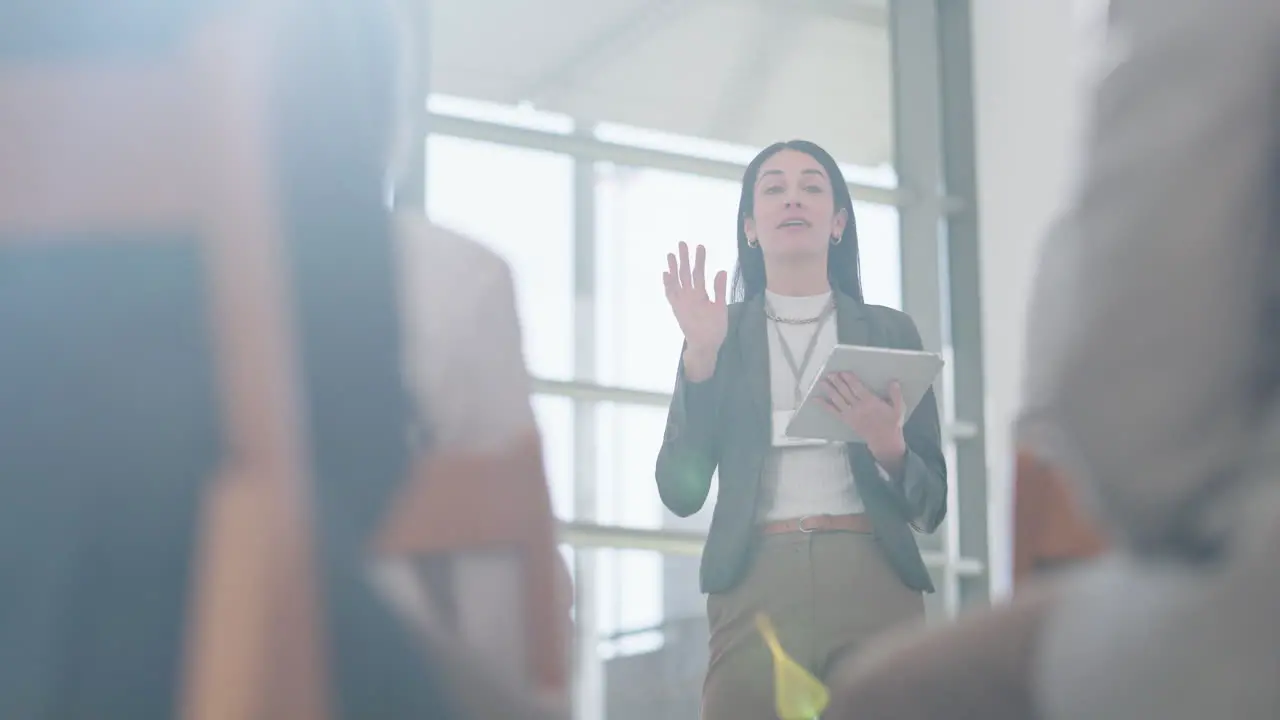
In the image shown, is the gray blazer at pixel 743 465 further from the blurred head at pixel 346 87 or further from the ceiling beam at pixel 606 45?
Answer: the ceiling beam at pixel 606 45

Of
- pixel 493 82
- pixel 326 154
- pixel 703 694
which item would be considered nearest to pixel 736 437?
pixel 703 694

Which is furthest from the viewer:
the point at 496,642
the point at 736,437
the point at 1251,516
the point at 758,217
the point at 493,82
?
the point at 493,82

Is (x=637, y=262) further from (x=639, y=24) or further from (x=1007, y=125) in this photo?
(x=1007, y=125)

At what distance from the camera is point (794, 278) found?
264 centimetres

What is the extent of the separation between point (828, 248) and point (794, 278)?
103 millimetres

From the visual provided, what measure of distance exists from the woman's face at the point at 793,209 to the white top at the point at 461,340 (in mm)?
1697

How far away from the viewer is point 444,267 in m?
Result: 0.93

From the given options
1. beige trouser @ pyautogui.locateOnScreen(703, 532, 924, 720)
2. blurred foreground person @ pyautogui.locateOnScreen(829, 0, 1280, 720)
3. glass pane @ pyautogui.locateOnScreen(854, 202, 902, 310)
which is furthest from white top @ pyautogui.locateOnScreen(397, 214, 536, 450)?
glass pane @ pyautogui.locateOnScreen(854, 202, 902, 310)

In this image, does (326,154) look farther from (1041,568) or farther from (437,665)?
(1041,568)

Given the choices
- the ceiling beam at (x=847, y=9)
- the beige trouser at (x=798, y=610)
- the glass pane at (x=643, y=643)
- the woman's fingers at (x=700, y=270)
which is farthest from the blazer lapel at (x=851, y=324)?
the ceiling beam at (x=847, y=9)

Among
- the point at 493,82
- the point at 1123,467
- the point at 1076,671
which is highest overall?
the point at 493,82

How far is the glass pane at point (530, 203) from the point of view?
208 inches

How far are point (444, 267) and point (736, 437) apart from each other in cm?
155

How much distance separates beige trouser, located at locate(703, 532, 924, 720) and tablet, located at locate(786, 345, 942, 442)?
16 centimetres
